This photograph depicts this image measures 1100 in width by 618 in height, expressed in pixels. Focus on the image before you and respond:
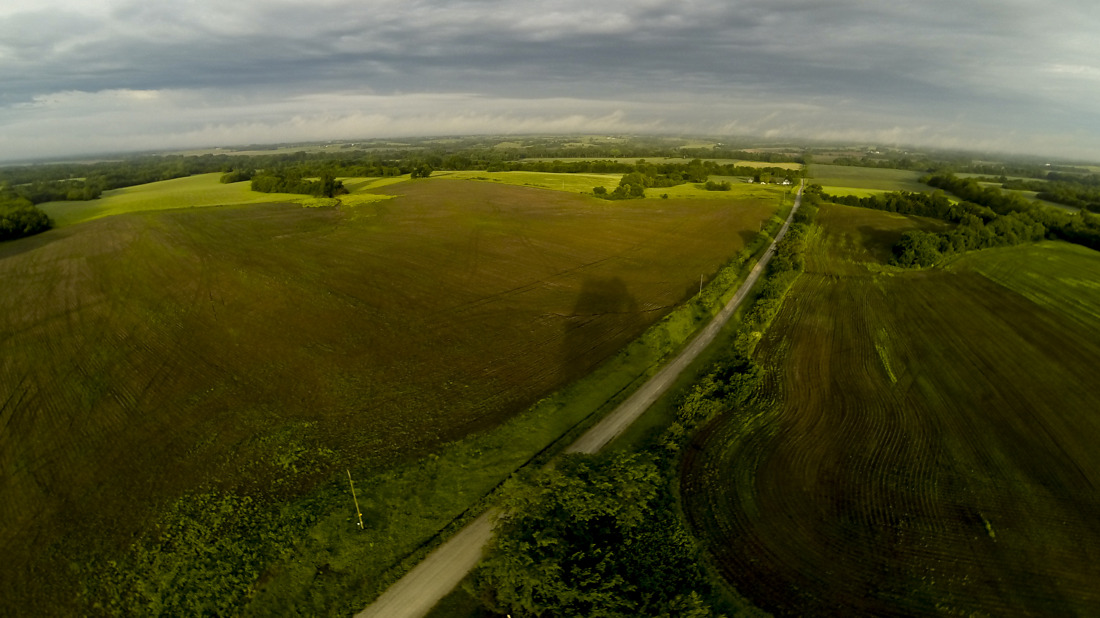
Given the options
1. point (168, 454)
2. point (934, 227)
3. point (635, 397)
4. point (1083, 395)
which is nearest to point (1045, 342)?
point (1083, 395)

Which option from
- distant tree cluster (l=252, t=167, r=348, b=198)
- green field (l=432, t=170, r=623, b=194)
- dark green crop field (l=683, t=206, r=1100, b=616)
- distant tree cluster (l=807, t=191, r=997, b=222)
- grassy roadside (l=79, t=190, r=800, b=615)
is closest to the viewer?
grassy roadside (l=79, t=190, r=800, b=615)

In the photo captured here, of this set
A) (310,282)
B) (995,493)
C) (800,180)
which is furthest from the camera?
(800,180)

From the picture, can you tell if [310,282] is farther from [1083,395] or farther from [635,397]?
[1083,395]

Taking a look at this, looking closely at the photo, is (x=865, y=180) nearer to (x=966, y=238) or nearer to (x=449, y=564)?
(x=966, y=238)

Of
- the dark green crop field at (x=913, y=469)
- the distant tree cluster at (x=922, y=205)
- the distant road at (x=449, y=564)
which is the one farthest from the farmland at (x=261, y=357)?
the distant tree cluster at (x=922, y=205)

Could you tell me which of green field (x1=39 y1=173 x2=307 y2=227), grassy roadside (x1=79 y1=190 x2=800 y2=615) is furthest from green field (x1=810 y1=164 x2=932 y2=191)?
green field (x1=39 y1=173 x2=307 y2=227)

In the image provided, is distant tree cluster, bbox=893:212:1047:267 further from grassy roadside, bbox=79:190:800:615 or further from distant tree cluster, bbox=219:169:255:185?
distant tree cluster, bbox=219:169:255:185

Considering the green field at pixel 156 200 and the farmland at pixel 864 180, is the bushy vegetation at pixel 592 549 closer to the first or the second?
the green field at pixel 156 200

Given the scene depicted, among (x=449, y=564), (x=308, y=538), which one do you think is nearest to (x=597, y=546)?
(x=449, y=564)
